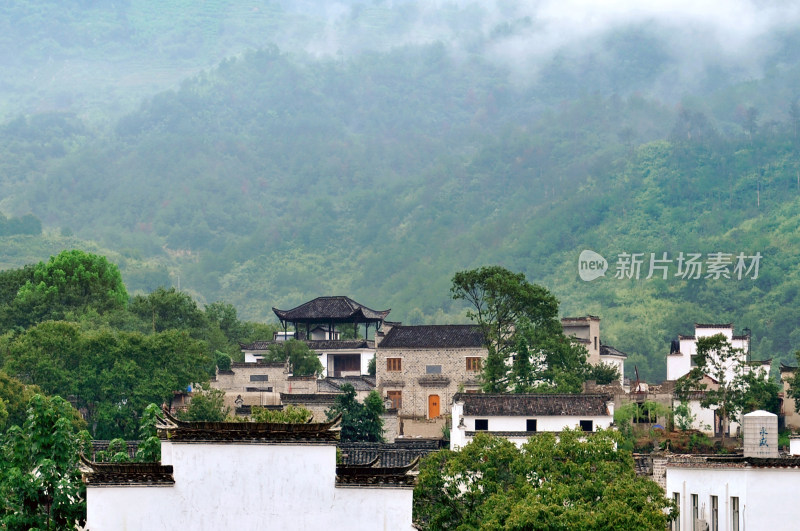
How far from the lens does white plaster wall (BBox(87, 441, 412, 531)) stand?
32.7m

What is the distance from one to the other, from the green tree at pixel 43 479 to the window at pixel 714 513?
1516 centimetres

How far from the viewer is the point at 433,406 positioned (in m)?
91.9

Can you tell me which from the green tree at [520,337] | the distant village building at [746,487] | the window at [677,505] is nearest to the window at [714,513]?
the distant village building at [746,487]

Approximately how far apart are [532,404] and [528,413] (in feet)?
2.16

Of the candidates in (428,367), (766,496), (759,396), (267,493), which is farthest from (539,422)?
(267,493)

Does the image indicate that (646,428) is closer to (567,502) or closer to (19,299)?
(567,502)

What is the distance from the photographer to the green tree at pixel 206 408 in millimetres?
77838

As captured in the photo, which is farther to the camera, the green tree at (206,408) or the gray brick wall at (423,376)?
the gray brick wall at (423,376)

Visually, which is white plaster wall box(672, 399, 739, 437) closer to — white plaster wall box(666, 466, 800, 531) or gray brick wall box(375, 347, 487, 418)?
gray brick wall box(375, 347, 487, 418)

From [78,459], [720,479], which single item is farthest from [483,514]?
[78,459]

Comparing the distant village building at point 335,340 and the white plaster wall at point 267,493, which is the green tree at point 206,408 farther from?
the white plaster wall at point 267,493

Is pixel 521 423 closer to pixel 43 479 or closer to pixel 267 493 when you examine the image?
pixel 43 479

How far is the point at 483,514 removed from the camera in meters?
43.7

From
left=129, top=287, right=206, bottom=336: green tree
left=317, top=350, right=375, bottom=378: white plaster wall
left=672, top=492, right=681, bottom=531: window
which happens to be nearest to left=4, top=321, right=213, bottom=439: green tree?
left=317, top=350, right=375, bottom=378: white plaster wall
